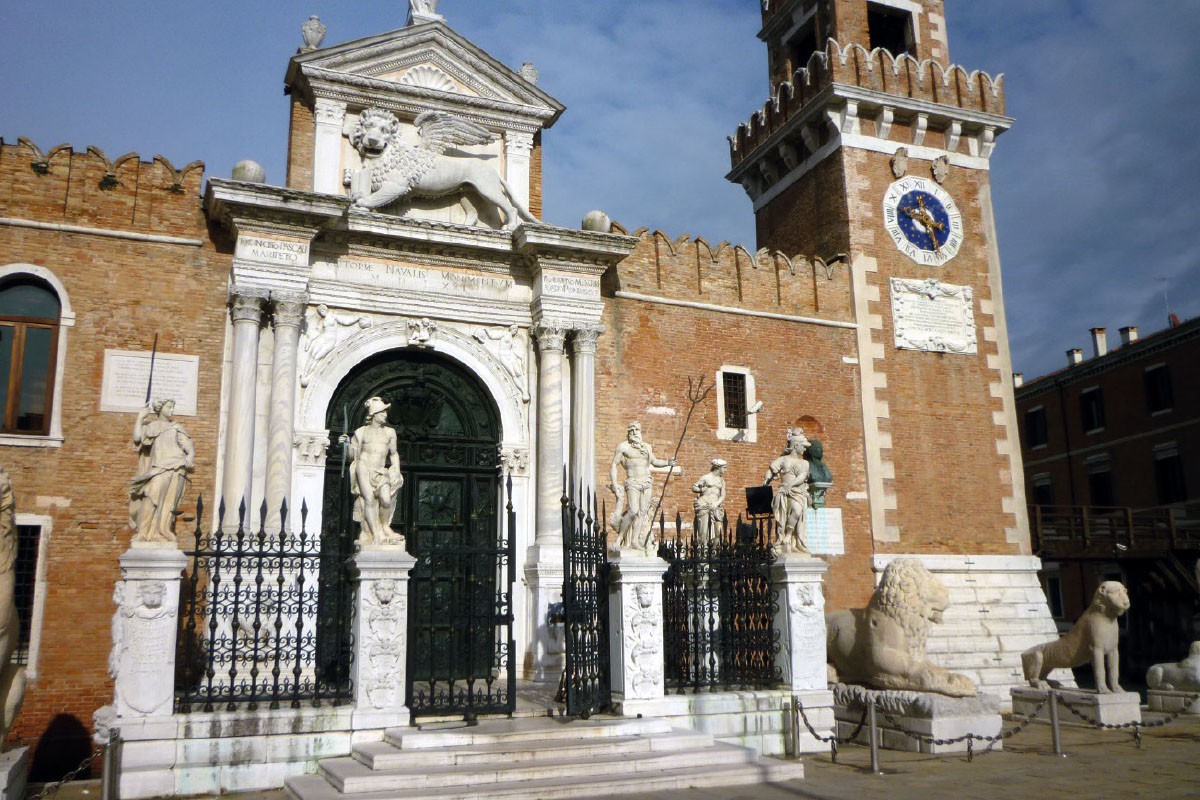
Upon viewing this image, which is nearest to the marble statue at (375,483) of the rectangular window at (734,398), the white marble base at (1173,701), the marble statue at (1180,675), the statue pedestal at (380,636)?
the statue pedestal at (380,636)

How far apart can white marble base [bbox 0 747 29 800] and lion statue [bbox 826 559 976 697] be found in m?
9.38

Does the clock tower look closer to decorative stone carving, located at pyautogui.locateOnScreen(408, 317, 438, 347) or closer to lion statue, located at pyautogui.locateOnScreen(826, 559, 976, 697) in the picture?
lion statue, located at pyautogui.locateOnScreen(826, 559, 976, 697)

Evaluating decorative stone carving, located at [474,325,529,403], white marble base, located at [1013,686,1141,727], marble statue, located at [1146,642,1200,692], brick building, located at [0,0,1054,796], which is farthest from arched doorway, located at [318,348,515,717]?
marble statue, located at [1146,642,1200,692]

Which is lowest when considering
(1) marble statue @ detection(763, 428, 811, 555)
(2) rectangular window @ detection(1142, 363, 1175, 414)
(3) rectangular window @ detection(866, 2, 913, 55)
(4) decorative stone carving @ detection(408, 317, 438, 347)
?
(1) marble statue @ detection(763, 428, 811, 555)

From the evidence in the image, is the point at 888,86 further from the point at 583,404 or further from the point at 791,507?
the point at 791,507

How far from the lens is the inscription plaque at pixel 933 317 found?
19.4 metres

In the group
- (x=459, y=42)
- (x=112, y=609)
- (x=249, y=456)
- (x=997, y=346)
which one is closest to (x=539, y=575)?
(x=249, y=456)

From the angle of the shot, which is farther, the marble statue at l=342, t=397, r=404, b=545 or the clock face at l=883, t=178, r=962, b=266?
the clock face at l=883, t=178, r=962, b=266

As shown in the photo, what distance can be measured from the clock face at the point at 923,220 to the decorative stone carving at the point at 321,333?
10606mm

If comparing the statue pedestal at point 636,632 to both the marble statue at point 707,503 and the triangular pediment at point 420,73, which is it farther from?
the triangular pediment at point 420,73

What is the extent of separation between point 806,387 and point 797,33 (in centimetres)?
909

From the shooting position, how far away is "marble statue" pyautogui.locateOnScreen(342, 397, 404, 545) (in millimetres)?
10539

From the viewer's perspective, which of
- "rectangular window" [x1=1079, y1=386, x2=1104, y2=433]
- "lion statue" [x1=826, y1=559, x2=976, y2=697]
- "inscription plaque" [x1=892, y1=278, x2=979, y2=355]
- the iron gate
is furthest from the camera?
"rectangular window" [x1=1079, y1=386, x2=1104, y2=433]

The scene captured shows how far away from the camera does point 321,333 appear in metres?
15.0
